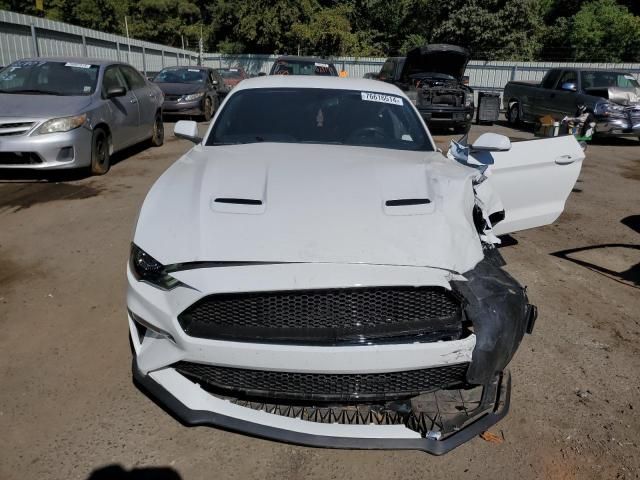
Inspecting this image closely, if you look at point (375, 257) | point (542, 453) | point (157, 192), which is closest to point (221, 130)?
point (157, 192)

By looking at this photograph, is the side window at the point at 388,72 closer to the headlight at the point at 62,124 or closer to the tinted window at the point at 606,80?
the tinted window at the point at 606,80

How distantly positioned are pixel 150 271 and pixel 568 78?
14029 millimetres

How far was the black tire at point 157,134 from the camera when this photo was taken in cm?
998

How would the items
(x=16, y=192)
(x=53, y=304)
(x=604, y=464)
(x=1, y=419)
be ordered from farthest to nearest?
(x=16, y=192), (x=53, y=304), (x=1, y=419), (x=604, y=464)

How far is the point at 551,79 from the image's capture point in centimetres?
1419

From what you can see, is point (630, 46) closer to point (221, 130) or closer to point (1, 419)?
point (221, 130)

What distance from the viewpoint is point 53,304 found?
3.73 meters

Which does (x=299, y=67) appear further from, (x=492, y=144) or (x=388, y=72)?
(x=492, y=144)

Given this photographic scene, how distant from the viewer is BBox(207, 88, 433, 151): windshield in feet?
12.0

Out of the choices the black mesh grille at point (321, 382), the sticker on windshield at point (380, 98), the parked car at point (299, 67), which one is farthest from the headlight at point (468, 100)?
the black mesh grille at point (321, 382)

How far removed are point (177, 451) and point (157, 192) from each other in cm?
129

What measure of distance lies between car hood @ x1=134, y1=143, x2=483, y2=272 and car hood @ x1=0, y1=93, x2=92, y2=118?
4566mm

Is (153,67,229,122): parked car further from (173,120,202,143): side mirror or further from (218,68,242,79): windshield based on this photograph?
(173,120,202,143): side mirror

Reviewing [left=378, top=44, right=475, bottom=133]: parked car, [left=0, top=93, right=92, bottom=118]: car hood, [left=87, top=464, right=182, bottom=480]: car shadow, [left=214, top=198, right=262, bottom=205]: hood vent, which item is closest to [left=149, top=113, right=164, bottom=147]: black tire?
[left=0, top=93, right=92, bottom=118]: car hood
